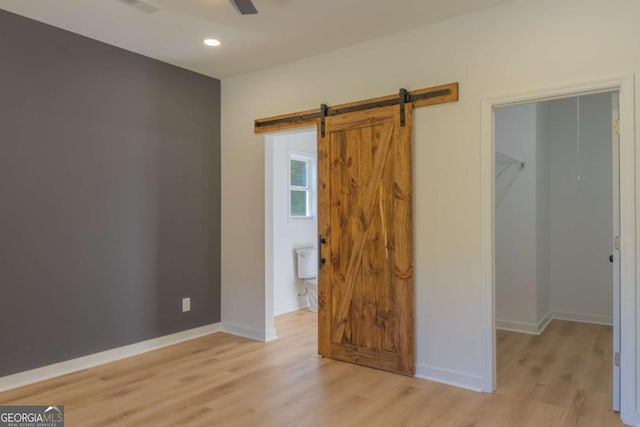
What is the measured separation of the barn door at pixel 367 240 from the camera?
3314 millimetres

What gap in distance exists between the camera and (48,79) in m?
3.29

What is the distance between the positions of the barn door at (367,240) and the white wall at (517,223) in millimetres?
1860

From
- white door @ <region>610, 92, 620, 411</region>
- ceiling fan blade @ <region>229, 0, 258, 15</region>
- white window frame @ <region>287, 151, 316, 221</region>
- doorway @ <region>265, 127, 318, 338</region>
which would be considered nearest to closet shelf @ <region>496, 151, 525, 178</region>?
white door @ <region>610, 92, 620, 411</region>

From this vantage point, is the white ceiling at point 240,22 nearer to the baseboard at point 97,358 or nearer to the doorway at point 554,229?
the doorway at point 554,229

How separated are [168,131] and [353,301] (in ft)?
7.89

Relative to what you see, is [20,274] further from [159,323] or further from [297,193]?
[297,193]

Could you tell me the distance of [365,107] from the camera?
353 cm

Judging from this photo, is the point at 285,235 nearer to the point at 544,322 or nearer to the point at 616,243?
the point at 544,322

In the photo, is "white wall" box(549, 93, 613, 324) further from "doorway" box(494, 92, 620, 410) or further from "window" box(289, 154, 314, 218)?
"window" box(289, 154, 314, 218)

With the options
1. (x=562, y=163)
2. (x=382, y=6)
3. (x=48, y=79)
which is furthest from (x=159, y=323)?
(x=562, y=163)

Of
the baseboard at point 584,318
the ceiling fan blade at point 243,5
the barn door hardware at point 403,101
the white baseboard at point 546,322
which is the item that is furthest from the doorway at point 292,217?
the baseboard at point 584,318

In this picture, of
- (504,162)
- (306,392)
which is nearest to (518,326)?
(504,162)

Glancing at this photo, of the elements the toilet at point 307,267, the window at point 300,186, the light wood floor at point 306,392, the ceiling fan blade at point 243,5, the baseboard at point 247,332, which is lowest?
the light wood floor at point 306,392

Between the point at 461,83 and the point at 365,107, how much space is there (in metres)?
0.79
